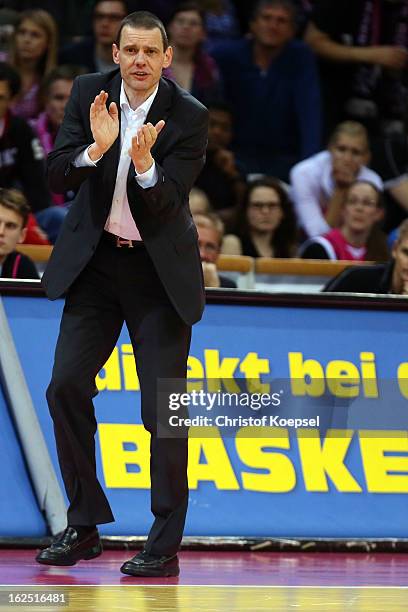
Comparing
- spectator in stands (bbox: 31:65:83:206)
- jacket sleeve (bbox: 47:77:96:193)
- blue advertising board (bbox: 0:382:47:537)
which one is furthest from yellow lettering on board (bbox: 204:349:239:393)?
spectator in stands (bbox: 31:65:83:206)

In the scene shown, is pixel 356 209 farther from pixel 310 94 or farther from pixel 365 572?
pixel 365 572

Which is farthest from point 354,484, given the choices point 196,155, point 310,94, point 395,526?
point 310,94

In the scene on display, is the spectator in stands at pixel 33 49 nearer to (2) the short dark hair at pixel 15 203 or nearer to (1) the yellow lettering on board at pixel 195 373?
(2) the short dark hair at pixel 15 203

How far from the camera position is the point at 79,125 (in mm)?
5238

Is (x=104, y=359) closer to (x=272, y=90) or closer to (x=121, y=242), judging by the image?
(x=121, y=242)

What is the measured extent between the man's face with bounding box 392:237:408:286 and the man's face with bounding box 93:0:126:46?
4258 mm

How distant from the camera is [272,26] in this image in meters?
11.1

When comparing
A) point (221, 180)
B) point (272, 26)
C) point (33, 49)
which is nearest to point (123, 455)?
point (221, 180)

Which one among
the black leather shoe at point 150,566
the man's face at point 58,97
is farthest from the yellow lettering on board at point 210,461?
the man's face at point 58,97

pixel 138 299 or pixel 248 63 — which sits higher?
pixel 248 63

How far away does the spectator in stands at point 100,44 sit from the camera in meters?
10.8

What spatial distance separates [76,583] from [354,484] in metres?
1.75

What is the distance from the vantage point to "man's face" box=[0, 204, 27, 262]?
283 inches

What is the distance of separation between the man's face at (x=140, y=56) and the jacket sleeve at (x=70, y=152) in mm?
267
